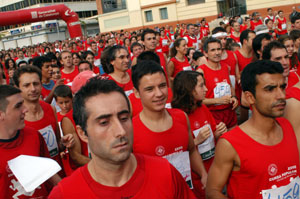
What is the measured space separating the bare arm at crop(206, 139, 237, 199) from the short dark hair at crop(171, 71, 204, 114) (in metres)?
1.09

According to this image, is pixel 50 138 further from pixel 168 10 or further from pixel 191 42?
pixel 168 10

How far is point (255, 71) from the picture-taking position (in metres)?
2.46

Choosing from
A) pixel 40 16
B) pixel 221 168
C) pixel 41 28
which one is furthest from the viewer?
pixel 41 28

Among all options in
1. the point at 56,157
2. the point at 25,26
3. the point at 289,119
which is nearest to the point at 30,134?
the point at 56,157

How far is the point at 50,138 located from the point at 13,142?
0.95 metres

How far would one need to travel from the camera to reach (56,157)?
138 inches

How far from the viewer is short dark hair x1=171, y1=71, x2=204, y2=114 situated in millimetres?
3408

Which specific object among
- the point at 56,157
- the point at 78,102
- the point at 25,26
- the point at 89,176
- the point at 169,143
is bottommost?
the point at 56,157

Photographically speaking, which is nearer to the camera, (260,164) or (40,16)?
(260,164)

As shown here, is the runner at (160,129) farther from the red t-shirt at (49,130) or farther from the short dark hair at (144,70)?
the red t-shirt at (49,130)

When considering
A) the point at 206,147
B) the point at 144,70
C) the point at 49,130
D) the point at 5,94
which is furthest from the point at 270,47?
the point at 5,94

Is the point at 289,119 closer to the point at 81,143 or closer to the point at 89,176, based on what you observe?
the point at 89,176

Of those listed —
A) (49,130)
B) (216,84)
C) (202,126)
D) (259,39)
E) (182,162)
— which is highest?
(259,39)

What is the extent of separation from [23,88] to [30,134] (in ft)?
4.01
